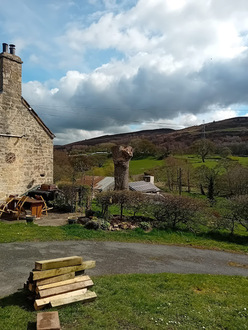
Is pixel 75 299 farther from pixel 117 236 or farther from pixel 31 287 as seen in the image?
pixel 117 236

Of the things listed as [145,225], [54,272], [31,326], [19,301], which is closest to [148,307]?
[54,272]

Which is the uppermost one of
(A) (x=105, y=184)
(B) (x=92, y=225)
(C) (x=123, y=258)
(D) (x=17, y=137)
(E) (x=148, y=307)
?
(D) (x=17, y=137)

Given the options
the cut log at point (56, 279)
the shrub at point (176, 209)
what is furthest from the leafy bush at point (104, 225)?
the cut log at point (56, 279)

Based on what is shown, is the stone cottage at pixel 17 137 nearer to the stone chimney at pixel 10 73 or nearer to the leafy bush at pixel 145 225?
the stone chimney at pixel 10 73

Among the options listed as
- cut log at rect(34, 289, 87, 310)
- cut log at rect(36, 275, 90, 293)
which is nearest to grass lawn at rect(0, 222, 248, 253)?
cut log at rect(36, 275, 90, 293)

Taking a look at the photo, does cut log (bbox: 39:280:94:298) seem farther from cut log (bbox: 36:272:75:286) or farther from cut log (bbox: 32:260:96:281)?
cut log (bbox: 32:260:96:281)

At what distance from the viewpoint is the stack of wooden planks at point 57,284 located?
4973 millimetres

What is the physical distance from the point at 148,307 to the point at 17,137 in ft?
42.0

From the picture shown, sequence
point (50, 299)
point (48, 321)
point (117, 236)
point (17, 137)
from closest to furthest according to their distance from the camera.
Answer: point (48, 321) → point (50, 299) → point (117, 236) → point (17, 137)

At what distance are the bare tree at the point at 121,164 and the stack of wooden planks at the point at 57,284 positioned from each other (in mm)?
10463

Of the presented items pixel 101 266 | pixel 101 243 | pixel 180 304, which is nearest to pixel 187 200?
pixel 101 243

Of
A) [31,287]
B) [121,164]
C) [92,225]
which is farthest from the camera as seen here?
[121,164]

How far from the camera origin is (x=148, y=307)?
5.14 meters

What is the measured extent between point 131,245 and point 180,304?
15.4 feet
